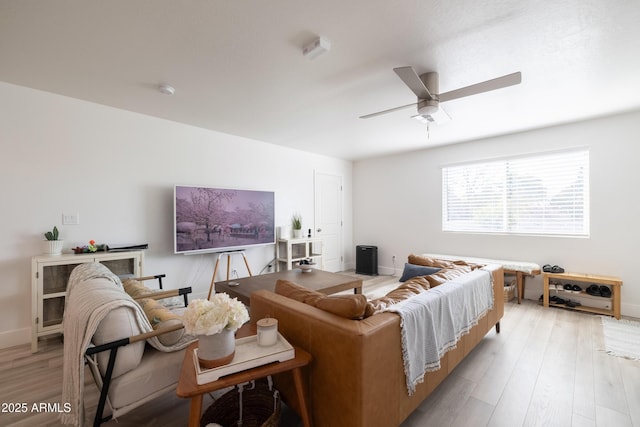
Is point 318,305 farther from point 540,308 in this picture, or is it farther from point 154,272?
point 540,308

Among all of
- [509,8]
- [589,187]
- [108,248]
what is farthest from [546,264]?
[108,248]

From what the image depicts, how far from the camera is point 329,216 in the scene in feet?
18.9

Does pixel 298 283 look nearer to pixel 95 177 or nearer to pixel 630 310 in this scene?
pixel 95 177

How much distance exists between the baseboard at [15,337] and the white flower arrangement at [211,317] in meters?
2.82

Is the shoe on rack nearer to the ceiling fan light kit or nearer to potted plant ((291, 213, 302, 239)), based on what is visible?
potted plant ((291, 213, 302, 239))

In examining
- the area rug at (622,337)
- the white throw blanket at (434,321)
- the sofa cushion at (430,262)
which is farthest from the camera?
the sofa cushion at (430,262)

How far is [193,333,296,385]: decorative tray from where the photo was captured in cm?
111

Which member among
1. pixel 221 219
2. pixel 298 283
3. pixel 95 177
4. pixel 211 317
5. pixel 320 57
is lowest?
pixel 298 283

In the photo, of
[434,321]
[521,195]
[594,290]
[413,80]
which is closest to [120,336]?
[434,321]

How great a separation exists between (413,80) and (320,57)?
739 millimetres

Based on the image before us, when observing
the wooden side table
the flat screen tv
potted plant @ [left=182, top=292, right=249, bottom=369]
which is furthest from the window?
potted plant @ [left=182, top=292, right=249, bottom=369]

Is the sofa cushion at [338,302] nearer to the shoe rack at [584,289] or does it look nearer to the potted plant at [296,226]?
the potted plant at [296,226]

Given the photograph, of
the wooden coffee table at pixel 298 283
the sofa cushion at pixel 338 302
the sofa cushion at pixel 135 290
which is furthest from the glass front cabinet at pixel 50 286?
the sofa cushion at pixel 338 302

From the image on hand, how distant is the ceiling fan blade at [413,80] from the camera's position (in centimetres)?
190
